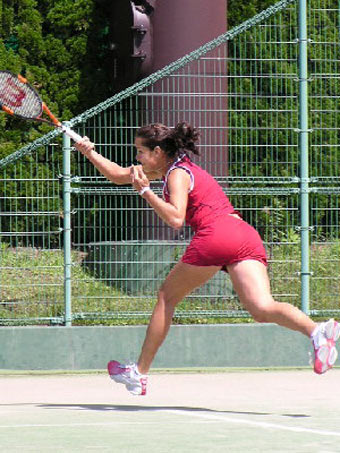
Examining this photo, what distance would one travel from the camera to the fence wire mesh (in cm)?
1162

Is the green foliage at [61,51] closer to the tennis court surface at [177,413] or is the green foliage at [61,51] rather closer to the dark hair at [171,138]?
the tennis court surface at [177,413]

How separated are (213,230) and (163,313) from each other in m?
0.65

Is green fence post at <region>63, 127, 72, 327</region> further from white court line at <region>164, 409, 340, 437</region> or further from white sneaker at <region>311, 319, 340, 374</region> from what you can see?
white sneaker at <region>311, 319, 340, 374</region>

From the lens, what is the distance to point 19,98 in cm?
993

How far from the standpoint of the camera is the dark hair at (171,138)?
356 inches

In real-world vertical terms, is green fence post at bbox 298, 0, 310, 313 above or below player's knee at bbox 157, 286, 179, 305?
above

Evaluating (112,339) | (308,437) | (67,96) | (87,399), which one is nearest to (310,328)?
(308,437)

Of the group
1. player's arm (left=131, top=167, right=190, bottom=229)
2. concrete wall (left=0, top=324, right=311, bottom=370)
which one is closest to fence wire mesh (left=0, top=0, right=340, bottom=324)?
concrete wall (left=0, top=324, right=311, bottom=370)

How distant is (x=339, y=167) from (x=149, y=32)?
268cm

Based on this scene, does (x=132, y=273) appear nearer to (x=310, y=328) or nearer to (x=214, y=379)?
(x=214, y=379)

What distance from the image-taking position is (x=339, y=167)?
39.5ft

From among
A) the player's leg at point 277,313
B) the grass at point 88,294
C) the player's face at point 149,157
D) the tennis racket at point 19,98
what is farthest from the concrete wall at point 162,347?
the player's leg at point 277,313

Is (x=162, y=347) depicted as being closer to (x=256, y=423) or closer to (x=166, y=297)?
(x=166, y=297)

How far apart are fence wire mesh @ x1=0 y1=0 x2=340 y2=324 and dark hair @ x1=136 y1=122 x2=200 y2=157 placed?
2492mm
